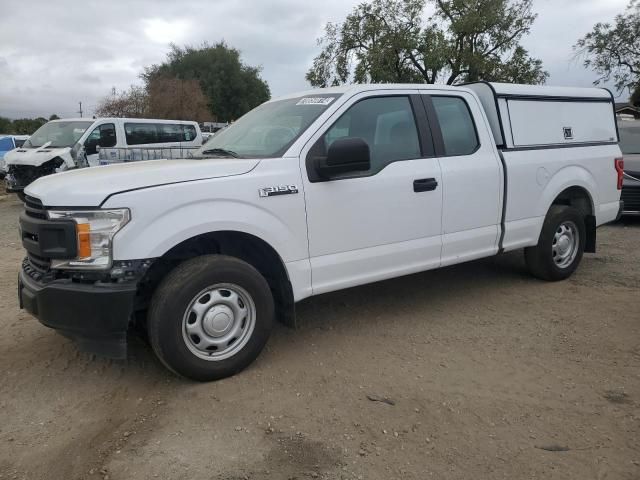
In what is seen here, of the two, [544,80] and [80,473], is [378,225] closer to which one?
[80,473]

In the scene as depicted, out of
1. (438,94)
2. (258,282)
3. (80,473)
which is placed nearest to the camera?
(80,473)

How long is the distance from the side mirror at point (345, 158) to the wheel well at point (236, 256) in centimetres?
67

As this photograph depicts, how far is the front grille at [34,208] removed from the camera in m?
3.24

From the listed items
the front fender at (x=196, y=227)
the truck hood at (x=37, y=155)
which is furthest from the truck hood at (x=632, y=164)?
the truck hood at (x=37, y=155)

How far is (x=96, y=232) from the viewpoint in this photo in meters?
3.06

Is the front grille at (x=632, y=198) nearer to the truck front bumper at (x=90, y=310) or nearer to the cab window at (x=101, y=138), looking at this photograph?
the truck front bumper at (x=90, y=310)

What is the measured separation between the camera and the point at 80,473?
2623mm

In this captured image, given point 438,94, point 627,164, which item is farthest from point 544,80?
point 438,94

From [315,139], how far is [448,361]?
1814 mm

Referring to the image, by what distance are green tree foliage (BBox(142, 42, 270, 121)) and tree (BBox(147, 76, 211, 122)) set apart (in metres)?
6.05

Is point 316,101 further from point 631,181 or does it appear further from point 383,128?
point 631,181

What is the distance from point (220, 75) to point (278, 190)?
39369 mm

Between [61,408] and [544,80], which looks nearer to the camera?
[61,408]

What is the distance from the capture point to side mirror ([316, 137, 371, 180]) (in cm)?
358
